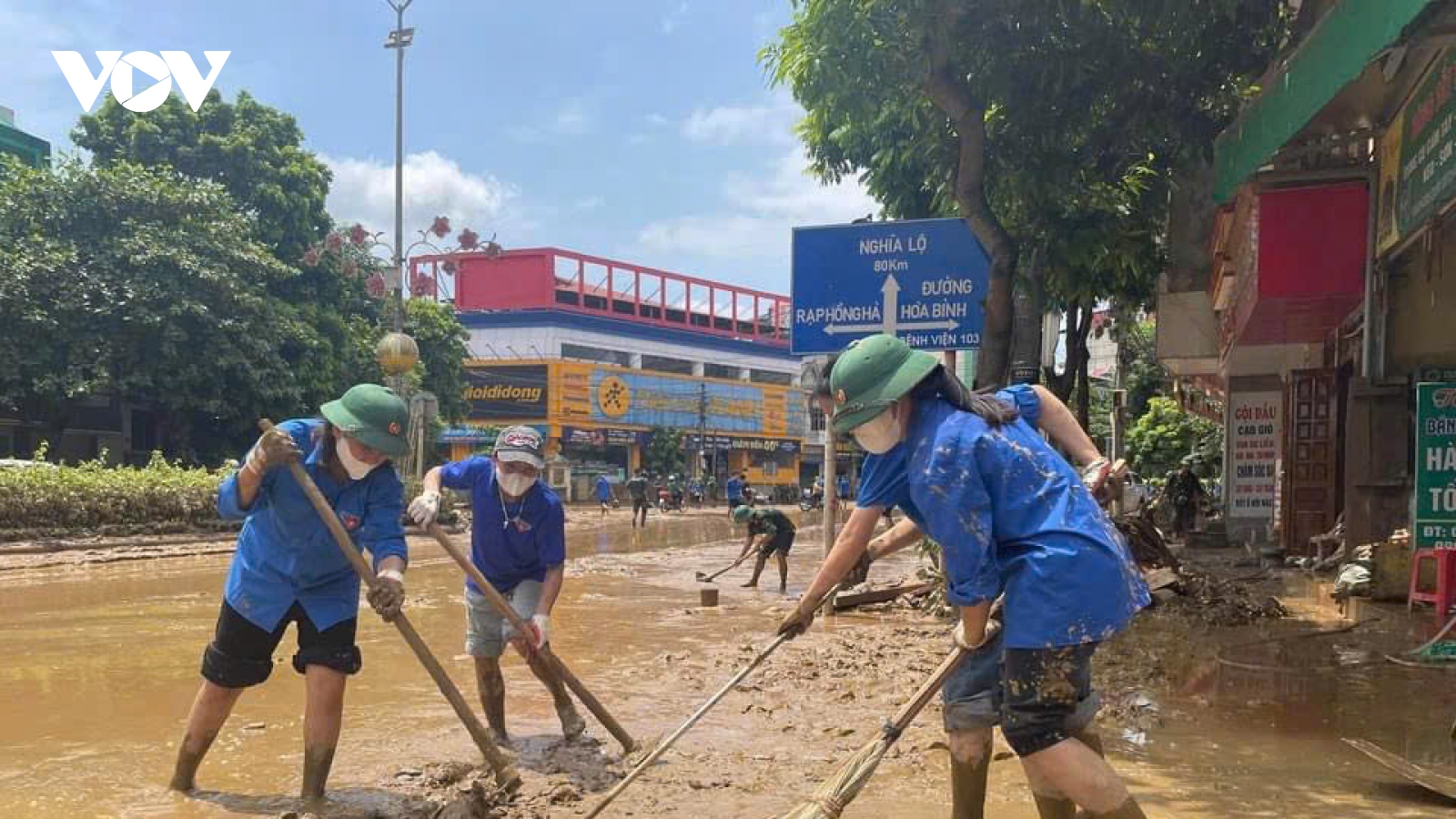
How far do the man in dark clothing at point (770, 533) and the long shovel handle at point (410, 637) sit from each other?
Result: 7.59m

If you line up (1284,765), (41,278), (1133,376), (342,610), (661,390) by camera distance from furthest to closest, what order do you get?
(661,390) → (1133,376) → (41,278) → (1284,765) → (342,610)

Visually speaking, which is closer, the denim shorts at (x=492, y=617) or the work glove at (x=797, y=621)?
the work glove at (x=797, y=621)

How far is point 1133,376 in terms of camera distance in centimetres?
3117

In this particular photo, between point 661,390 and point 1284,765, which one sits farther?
point 661,390

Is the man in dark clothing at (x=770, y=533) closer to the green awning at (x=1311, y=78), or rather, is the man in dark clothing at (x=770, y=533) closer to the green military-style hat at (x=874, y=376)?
the green awning at (x=1311, y=78)

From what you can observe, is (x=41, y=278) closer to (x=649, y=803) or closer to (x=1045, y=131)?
(x=1045, y=131)

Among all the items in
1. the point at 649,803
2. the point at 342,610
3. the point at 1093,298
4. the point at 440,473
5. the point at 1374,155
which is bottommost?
the point at 649,803

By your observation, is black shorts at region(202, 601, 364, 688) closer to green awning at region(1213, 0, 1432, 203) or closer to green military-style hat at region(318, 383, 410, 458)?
green military-style hat at region(318, 383, 410, 458)

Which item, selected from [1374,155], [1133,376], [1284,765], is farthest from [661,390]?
[1284,765]

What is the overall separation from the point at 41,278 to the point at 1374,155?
23910 mm

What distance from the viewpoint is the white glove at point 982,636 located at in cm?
286

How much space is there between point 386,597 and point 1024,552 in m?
2.11

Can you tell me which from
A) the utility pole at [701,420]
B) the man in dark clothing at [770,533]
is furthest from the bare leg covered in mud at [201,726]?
the utility pole at [701,420]

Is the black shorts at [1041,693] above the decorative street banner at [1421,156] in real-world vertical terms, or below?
below
